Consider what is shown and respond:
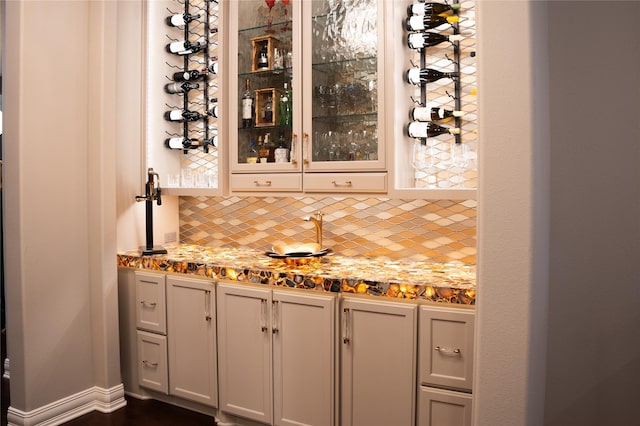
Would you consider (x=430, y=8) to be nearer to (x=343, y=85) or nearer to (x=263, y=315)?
(x=343, y=85)

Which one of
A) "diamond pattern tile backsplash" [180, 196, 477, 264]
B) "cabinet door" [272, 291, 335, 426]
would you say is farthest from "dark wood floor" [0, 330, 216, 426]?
"diamond pattern tile backsplash" [180, 196, 477, 264]

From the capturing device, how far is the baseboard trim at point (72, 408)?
2.91 meters

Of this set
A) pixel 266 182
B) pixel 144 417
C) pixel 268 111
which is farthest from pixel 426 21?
pixel 144 417

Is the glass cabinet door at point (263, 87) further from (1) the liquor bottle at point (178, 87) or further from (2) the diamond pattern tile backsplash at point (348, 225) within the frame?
(1) the liquor bottle at point (178, 87)

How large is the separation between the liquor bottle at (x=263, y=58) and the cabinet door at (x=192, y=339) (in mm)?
1263

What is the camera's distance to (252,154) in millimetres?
3113

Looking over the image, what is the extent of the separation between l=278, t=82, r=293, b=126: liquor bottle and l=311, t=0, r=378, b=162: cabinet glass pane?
17cm

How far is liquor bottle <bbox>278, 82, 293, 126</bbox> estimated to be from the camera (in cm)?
299

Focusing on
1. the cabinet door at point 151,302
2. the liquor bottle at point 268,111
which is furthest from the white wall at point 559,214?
the cabinet door at point 151,302

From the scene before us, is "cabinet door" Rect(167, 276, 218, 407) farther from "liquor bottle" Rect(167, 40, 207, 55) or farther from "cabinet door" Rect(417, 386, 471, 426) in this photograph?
"liquor bottle" Rect(167, 40, 207, 55)

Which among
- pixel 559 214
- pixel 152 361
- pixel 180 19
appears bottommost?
pixel 152 361

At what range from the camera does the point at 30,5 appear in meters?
2.83

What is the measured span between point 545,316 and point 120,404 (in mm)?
2499

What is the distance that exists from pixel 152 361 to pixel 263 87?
5.74 feet
